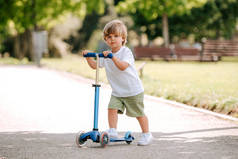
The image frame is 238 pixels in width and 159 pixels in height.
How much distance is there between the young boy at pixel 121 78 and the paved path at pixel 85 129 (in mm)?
354

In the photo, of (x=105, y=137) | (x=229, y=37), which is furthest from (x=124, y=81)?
(x=229, y=37)

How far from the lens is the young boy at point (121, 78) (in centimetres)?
498

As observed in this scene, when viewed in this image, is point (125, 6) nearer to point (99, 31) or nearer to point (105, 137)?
point (99, 31)

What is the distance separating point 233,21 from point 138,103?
139ft

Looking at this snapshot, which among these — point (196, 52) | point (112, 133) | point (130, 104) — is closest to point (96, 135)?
point (112, 133)

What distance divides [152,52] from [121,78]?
24.7 metres

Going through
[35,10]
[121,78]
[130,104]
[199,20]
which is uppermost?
[199,20]

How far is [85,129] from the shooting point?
20.9ft

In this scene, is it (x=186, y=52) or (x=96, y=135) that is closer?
(x=96, y=135)

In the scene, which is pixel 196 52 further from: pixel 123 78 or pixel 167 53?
pixel 123 78

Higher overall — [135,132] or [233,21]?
[233,21]

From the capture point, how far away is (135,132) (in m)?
6.18

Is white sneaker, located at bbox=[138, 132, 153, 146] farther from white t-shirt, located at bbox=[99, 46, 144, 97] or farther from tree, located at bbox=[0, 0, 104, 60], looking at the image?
tree, located at bbox=[0, 0, 104, 60]

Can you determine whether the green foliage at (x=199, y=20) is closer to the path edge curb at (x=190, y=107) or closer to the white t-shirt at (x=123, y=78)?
the path edge curb at (x=190, y=107)
